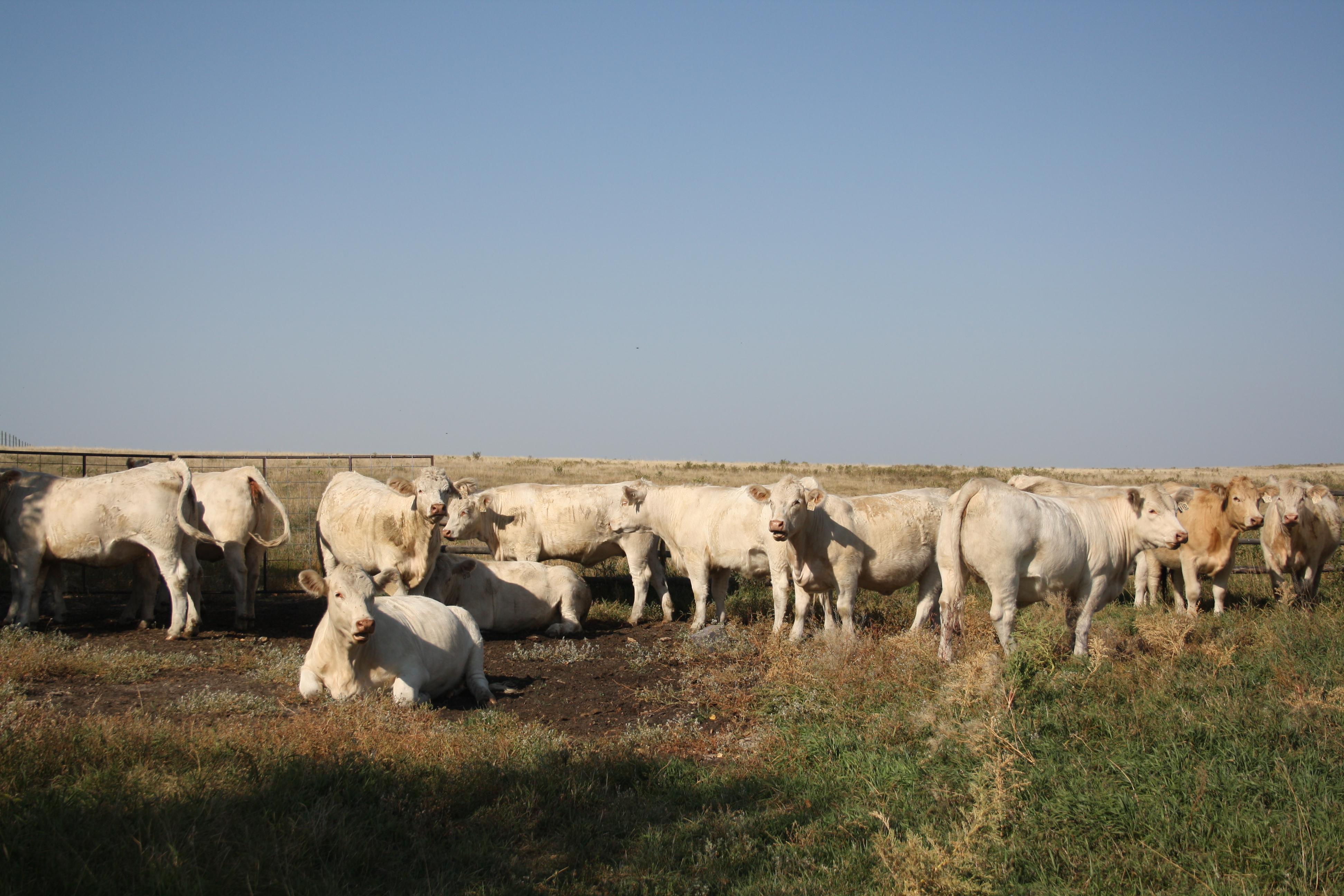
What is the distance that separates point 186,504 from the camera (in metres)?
12.1

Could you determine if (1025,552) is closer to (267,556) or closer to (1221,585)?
(1221,585)

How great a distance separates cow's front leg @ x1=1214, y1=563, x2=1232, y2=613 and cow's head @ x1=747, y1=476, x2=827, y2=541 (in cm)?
612

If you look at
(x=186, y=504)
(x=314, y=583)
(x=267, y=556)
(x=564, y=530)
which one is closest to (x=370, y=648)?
(x=314, y=583)

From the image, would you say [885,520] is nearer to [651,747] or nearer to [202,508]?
[651,747]

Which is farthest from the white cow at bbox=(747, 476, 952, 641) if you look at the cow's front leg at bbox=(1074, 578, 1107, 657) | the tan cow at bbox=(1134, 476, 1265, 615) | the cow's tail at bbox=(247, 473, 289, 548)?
the cow's tail at bbox=(247, 473, 289, 548)

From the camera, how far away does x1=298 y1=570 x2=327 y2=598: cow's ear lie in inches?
327

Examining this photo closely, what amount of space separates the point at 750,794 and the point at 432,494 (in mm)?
7226

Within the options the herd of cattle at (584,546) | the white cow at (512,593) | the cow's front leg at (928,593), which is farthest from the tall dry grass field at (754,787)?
the white cow at (512,593)

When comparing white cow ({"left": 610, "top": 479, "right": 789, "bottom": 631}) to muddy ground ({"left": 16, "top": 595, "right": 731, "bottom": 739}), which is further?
white cow ({"left": 610, "top": 479, "right": 789, "bottom": 631})

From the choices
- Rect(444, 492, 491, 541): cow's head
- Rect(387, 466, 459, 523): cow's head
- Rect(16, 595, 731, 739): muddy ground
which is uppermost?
Rect(387, 466, 459, 523): cow's head

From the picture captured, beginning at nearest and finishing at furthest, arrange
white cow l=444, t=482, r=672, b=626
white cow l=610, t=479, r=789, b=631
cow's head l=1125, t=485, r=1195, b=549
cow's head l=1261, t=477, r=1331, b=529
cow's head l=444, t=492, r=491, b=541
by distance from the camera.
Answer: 1. cow's head l=1125, t=485, r=1195, b=549
2. cow's head l=1261, t=477, r=1331, b=529
3. white cow l=610, t=479, r=789, b=631
4. cow's head l=444, t=492, r=491, b=541
5. white cow l=444, t=482, r=672, b=626

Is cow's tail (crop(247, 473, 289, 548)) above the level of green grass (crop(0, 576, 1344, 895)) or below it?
above

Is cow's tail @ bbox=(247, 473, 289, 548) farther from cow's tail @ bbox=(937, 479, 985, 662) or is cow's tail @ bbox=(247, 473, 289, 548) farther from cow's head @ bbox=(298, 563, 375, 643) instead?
cow's tail @ bbox=(937, 479, 985, 662)

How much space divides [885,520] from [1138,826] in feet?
21.9
